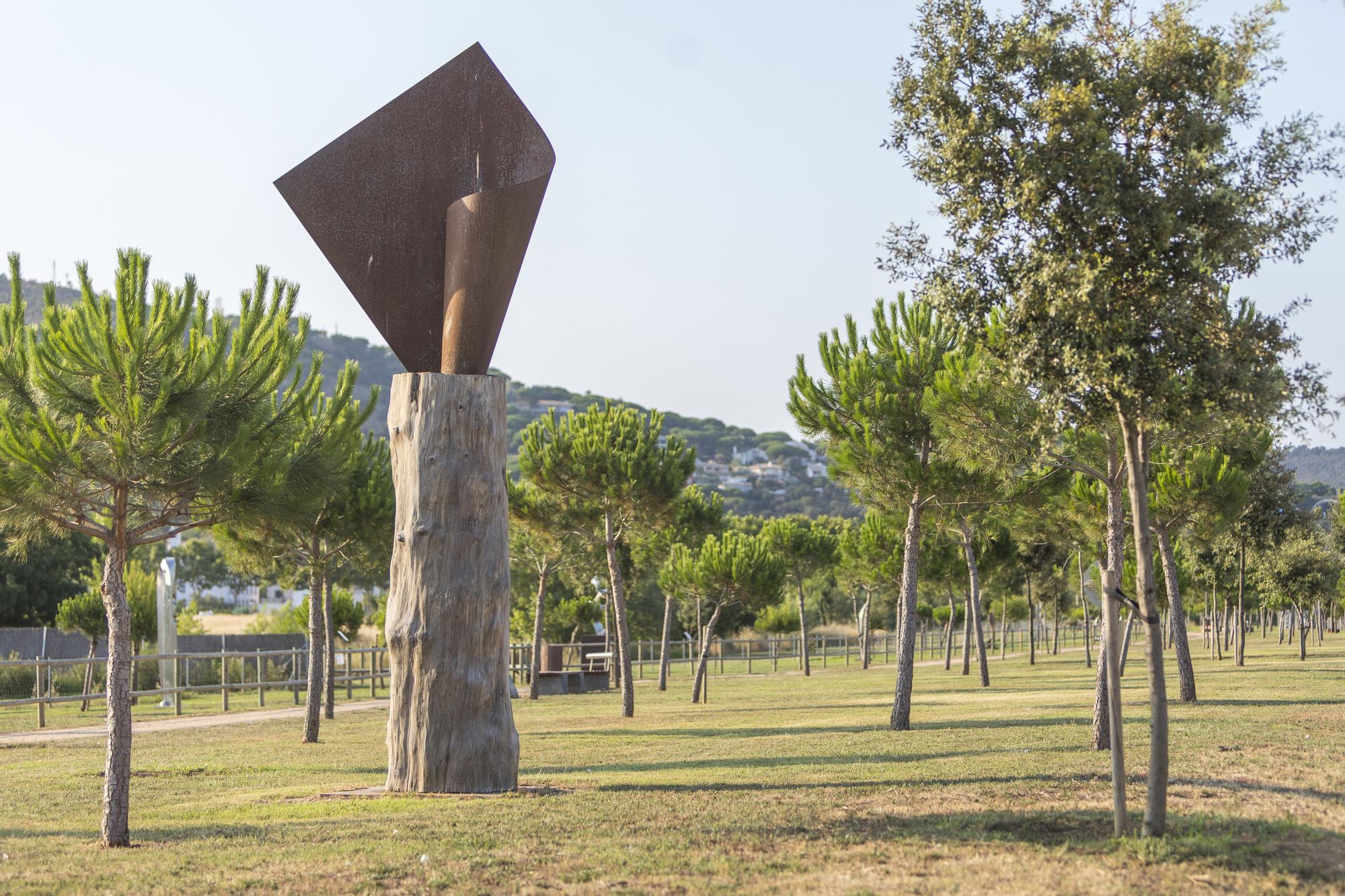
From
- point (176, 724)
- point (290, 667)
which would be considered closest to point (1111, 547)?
point (176, 724)

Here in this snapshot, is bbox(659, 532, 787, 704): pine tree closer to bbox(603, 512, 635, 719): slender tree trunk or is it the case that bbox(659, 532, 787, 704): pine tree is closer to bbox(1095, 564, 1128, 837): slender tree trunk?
bbox(603, 512, 635, 719): slender tree trunk

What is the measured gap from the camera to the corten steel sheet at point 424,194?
1177 centimetres

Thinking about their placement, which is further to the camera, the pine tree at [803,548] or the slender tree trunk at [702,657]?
the pine tree at [803,548]

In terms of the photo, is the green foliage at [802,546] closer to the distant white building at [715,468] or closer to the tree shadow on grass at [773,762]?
the tree shadow on grass at [773,762]

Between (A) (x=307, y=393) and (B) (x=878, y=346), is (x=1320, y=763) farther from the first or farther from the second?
(A) (x=307, y=393)

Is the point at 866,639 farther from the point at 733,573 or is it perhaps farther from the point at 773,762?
the point at 773,762

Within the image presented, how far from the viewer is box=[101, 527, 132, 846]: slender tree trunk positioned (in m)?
8.76

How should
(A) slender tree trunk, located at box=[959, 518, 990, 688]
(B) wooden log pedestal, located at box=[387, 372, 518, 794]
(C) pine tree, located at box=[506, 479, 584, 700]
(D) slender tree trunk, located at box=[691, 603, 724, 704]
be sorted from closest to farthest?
(B) wooden log pedestal, located at box=[387, 372, 518, 794]
(D) slender tree trunk, located at box=[691, 603, 724, 704]
(C) pine tree, located at box=[506, 479, 584, 700]
(A) slender tree trunk, located at box=[959, 518, 990, 688]

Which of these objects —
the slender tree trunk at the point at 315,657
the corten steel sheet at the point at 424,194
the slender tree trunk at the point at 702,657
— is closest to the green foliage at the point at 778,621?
the slender tree trunk at the point at 702,657

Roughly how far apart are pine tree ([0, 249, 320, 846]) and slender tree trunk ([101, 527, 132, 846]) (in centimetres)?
1

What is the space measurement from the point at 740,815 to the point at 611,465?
15223 millimetres

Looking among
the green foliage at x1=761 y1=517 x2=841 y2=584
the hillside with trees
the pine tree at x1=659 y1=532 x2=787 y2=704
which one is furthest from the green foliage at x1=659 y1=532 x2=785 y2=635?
the hillside with trees

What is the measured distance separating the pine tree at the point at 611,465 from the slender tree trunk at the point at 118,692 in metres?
14.2

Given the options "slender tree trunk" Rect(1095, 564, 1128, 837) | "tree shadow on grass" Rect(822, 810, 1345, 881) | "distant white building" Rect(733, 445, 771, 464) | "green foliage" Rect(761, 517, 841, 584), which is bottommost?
"tree shadow on grass" Rect(822, 810, 1345, 881)
